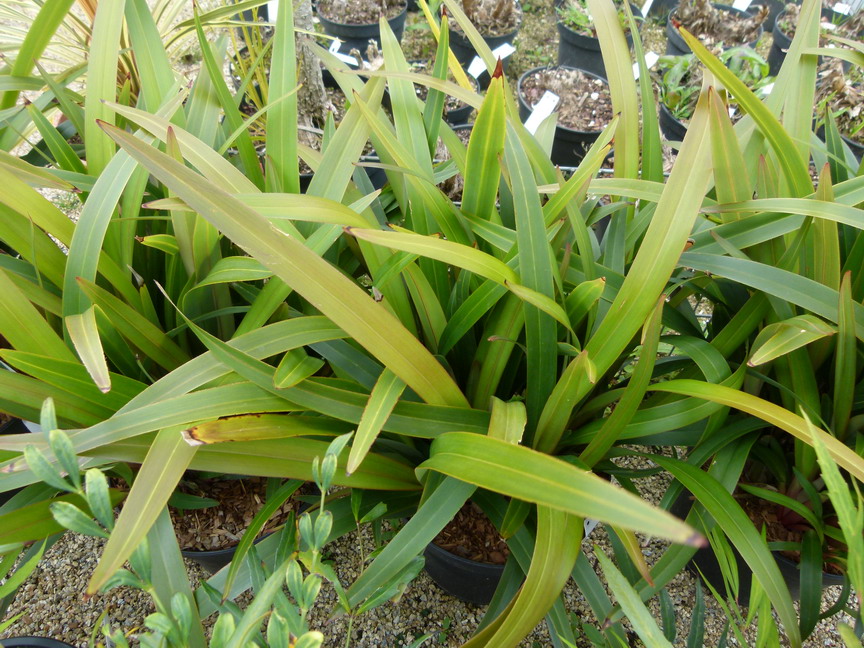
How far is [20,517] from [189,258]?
356mm

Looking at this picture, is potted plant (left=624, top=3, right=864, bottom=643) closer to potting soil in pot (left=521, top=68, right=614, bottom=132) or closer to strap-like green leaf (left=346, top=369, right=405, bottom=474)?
strap-like green leaf (left=346, top=369, right=405, bottom=474)

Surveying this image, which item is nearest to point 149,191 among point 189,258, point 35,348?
point 189,258

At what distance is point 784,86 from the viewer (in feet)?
2.64

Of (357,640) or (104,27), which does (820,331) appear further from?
(104,27)

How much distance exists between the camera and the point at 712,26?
7.16 ft

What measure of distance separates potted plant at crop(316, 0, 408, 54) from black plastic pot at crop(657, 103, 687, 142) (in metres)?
1.00

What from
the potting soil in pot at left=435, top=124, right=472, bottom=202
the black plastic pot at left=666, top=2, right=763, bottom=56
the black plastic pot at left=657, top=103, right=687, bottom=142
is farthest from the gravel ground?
the black plastic pot at left=666, top=2, right=763, bottom=56

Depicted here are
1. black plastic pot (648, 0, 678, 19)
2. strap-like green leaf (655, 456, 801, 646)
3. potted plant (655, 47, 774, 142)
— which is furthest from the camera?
black plastic pot (648, 0, 678, 19)

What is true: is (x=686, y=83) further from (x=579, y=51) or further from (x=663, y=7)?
(x=663, y=7)

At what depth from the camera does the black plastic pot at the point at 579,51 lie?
2080 mm

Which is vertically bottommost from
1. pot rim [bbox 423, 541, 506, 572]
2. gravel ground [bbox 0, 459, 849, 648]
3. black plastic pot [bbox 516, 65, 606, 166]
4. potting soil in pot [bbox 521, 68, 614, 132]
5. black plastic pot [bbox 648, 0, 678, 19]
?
gravel ground [bbox 0, 459, 849, 648]

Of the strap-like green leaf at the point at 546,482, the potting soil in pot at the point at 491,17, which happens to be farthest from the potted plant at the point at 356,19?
the strap-like green leaf at the point at 546,482

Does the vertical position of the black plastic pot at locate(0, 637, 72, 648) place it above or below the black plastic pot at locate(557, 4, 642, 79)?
below

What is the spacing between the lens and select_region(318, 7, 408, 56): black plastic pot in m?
2.12
